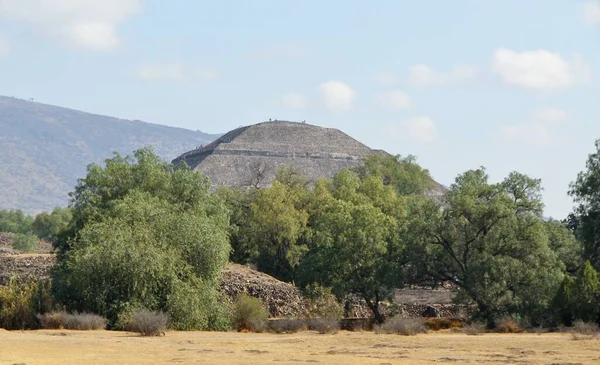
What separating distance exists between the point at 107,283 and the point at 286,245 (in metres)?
32.3

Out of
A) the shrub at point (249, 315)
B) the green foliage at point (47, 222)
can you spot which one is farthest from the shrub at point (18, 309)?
the green foliage at point (47, 222)

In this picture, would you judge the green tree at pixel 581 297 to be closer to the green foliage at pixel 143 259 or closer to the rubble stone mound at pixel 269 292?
the rubble stone mound at pixel 269 292

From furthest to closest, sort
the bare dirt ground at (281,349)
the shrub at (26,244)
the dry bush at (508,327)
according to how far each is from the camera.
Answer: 1. the shrub at (26,244)
2. the dry bush at (508,327)
3. the bare dirt ground at (281,349)

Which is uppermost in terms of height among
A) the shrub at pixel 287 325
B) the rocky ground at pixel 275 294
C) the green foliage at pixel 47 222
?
the green foliage at pixel 47 222

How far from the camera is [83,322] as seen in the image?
42656 mm

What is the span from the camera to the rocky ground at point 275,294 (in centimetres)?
5894

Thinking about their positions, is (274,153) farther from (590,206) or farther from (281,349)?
(281,349)

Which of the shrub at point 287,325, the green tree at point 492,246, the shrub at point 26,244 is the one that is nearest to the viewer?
the shrub at point 287,325

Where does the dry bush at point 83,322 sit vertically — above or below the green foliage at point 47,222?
below

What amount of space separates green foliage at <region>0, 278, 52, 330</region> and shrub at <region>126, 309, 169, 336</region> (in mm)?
5347

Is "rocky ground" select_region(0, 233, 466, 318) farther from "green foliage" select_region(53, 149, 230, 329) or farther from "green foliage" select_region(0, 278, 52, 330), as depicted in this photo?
"green foliage" select_region(0, 278, 52, 330)

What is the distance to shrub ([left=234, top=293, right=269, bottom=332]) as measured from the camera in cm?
4978

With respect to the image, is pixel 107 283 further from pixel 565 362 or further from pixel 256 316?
pixel 565 362

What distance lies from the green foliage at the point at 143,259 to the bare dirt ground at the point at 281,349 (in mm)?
3167
